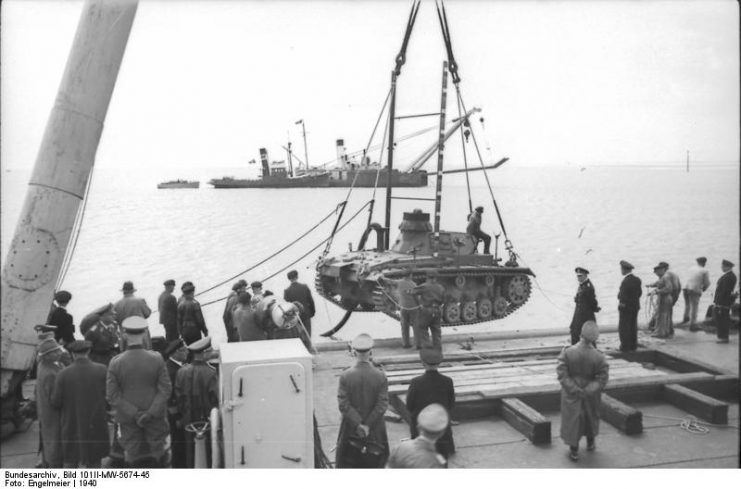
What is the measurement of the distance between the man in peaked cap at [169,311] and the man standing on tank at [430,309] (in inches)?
141

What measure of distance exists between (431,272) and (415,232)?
3.84 ft

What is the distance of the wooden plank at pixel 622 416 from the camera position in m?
6.79

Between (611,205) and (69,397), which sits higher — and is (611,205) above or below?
above

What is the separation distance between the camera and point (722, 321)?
1080 cm

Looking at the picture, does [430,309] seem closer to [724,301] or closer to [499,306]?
[499,306]

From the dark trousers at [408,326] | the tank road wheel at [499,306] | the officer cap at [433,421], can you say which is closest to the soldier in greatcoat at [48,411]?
the officer cap at [433,421]

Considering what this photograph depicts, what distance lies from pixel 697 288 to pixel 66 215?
35.0 feet

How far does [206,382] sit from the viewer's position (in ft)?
17.7

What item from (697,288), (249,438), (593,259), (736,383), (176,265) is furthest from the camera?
(593,259)

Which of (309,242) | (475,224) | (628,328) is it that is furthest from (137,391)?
(309,242)

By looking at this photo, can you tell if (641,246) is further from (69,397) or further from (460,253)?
(69,397)

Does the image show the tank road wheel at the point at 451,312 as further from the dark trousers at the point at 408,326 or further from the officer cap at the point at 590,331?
the officer cap at the point at 590,331

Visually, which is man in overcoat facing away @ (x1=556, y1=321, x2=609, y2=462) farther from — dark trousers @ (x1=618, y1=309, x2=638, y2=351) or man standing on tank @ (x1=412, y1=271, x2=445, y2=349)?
dark trousers @ (x1=618, y1=309, x2=638, y2=351)

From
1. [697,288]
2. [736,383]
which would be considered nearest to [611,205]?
[697,288]
